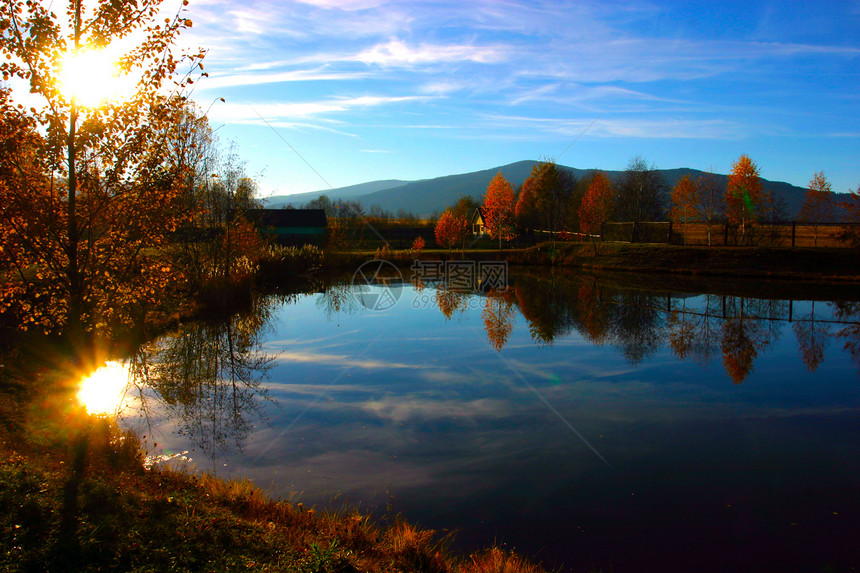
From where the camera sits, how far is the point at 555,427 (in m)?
7.17

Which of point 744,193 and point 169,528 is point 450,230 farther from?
point 169,528

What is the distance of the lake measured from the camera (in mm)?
4809

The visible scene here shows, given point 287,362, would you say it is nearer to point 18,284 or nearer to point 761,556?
point 18,284

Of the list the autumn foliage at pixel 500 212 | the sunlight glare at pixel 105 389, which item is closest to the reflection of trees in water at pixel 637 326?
the sunlight glare at pixel 105 389

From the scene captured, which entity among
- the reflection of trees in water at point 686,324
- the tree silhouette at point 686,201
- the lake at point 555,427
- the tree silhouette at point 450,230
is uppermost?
the tree silhouette at point 686,201

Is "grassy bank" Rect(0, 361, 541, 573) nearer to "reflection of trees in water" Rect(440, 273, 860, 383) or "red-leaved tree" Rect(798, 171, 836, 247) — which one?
"reflection of trees in water" Rect(440, 273, 860, 383)

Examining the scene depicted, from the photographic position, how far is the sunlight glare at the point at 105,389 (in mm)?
7953

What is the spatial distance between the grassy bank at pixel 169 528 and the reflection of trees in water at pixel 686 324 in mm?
7660

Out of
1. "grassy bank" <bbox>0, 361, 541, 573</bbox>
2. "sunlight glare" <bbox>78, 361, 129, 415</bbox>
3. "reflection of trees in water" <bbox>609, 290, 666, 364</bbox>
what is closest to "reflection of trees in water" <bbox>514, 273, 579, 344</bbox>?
"reflection of trees in water" <bbox>609, 290, 666, 364</bbox>

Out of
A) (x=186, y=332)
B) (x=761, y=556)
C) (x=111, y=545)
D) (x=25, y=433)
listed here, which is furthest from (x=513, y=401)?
(x=186, y=332)

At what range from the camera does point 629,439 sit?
22.1ft

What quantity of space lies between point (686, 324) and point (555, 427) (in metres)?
8.91

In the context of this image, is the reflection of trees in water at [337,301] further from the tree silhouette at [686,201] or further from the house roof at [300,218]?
the house roof at [300,218]

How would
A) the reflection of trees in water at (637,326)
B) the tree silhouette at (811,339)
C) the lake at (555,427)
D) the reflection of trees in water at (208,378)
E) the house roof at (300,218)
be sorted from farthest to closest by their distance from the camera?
the house roof at (300,218) → the reflection of trees in water at (637,326) → the tree silhouette at (811,339) → the reflection of trees in water at (208,378) → the lake at (555,427)
